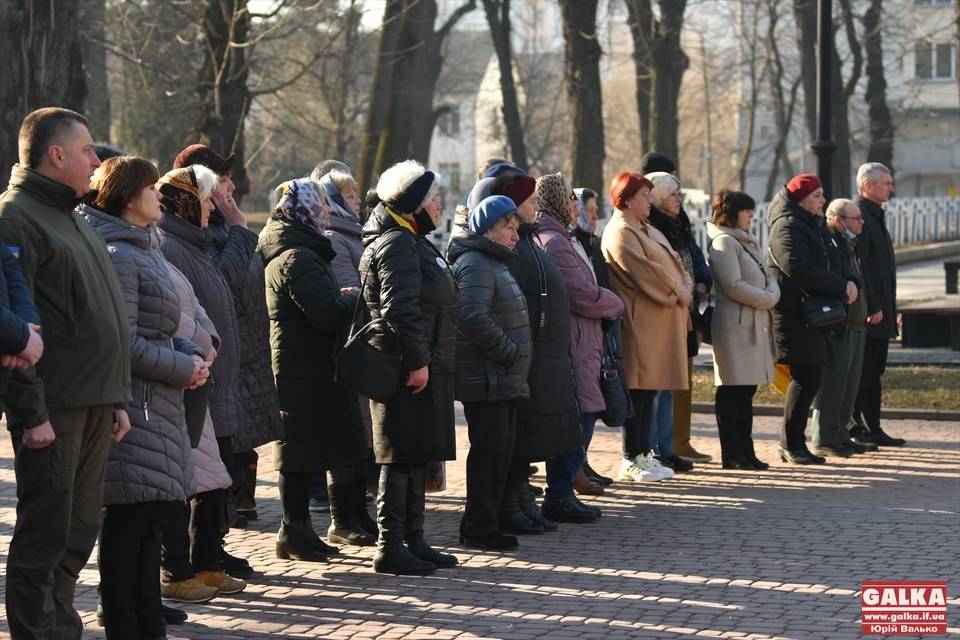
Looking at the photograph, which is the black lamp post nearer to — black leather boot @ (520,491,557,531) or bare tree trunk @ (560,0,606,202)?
bare tree trunk @ (560,0,606,202)

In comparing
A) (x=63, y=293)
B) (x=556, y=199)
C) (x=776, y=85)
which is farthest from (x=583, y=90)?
(x=776, y=85)

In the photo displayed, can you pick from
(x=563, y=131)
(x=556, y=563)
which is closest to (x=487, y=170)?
(x=556, y=563)

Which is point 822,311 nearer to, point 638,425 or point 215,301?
point 638,425

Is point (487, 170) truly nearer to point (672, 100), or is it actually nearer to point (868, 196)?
point (868, 196)

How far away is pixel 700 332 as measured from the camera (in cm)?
1153

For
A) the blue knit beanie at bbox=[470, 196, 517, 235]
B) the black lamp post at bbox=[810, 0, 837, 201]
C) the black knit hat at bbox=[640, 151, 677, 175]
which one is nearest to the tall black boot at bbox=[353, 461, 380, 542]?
the blue knit beanie at bbox=[470, 196, 517, 235]

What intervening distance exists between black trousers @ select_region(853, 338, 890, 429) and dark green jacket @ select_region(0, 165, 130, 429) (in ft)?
26.9

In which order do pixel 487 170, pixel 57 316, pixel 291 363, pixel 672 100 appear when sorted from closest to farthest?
pixel 57 316 → pixel 291 363 → pixel 487 170 → pixel 672 100

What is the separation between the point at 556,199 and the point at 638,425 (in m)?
1.91

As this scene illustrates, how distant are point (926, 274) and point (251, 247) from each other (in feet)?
91.4

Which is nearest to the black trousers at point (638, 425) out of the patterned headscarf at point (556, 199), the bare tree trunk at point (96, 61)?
the patterned headscarf at point (556, 199)

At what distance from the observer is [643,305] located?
10.8m

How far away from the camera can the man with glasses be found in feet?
39.2

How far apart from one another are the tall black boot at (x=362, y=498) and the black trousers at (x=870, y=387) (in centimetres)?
525
